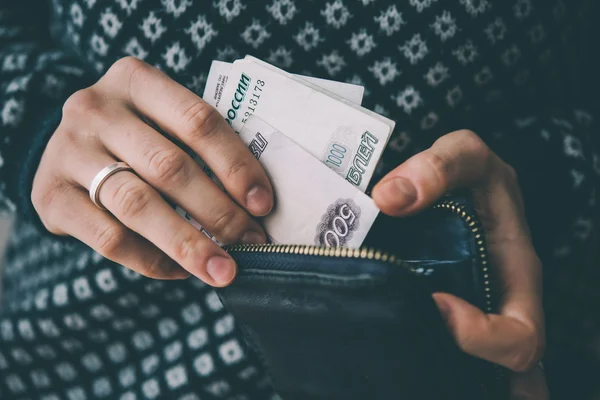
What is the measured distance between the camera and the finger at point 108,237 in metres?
0.66

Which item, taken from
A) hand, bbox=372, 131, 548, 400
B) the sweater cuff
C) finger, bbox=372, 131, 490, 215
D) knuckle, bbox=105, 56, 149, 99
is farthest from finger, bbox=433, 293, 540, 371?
the sweater cuff

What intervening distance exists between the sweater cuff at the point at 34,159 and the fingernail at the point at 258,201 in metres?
0.41

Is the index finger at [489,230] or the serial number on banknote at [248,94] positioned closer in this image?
the index finger at [489,230]

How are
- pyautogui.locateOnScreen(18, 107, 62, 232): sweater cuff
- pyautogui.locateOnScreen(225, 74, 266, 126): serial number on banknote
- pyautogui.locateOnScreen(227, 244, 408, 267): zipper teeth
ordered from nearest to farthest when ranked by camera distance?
1. pyautogui.locateOnScreen(227, 244, 408, 267): zipper teeth
2. pyautogui.locateOnScreen(225, 74, 266, 126): serial number on banknote
3. pyautogui.locateOnScreen(18, 107, 62, 232): sweater cuff

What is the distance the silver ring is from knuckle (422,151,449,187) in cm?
40

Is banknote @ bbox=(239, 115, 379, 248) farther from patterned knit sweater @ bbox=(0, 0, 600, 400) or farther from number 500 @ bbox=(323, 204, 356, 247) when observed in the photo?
patterned knit sweater @ bbox=(0, 0, 600, 400)

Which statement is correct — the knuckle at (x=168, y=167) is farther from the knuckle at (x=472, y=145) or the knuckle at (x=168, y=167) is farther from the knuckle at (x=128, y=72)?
the knuckle at (x=472, y=145)

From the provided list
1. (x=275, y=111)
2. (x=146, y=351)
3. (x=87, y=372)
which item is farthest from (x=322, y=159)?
(x=87, y=372)

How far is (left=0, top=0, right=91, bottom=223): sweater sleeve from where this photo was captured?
2.66 ft

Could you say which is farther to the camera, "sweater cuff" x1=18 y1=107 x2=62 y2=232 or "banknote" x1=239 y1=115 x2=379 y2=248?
"sweater cuff" x1=18 y1=107 x2=62 y2=232

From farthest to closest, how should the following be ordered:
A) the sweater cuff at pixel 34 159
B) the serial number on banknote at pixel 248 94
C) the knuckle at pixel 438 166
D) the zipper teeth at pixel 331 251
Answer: the sweater cuff at pixel 34 159, the serial number on banknote at pixel 248 94, the knuckle at pixel 438 166, the zipper teeth at pixel 331 251

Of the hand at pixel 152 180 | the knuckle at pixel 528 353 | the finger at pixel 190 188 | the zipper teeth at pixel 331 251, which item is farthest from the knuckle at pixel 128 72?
the knuckle at pixel 528 353

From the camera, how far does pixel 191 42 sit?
2.39 ft

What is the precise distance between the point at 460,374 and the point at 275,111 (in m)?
0.41
